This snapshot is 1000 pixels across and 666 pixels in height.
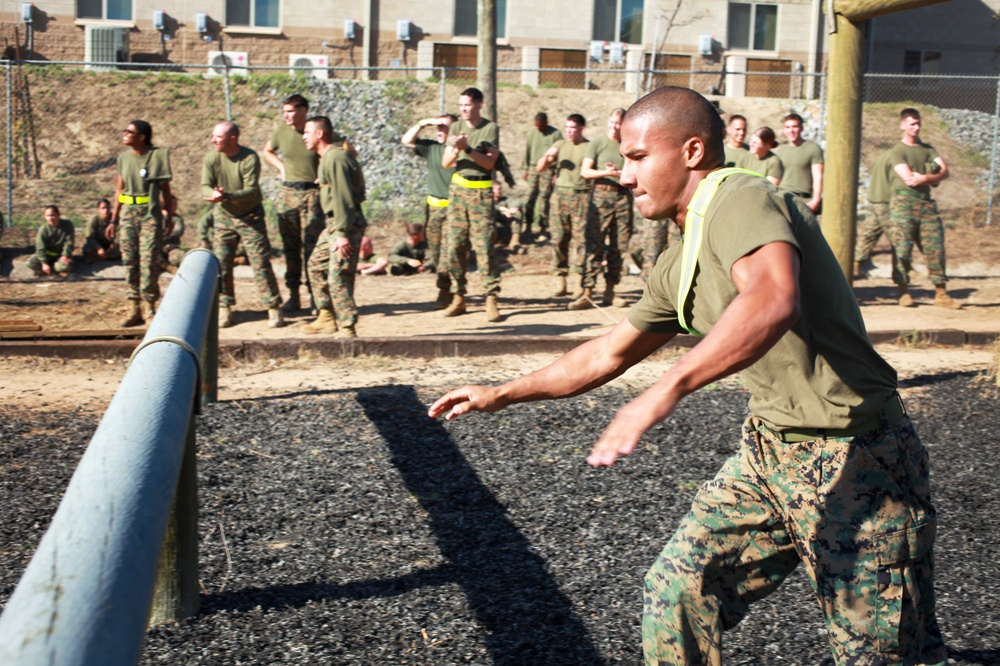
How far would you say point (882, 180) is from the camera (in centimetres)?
1336

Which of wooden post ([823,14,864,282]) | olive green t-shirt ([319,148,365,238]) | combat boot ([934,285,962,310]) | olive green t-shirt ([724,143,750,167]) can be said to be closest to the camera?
wooden post ([823,14,864,282])

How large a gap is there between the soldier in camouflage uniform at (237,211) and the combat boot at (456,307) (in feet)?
5.90

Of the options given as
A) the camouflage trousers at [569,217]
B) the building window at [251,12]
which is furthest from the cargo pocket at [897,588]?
the building window at [251,12]

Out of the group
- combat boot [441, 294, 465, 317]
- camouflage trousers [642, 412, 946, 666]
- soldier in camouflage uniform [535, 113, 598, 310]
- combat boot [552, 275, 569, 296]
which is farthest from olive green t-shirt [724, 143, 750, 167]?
camouflage trousers [642, 412, 946, 666]

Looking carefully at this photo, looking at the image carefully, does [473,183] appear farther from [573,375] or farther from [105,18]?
[105,18]

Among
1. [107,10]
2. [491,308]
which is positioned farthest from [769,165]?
[107,10]

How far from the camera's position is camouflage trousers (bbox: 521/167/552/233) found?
1794 cm

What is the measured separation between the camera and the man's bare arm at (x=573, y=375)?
330 cm

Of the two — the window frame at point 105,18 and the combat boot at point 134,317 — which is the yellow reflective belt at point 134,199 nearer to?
the combat boot at point 134,317

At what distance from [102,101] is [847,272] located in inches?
761

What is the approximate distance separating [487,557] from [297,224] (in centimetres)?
759

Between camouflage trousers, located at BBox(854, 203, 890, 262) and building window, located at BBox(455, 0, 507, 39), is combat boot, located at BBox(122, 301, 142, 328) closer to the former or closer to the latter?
camouflage trousers, located at BBox(854, 203, 890, 262)

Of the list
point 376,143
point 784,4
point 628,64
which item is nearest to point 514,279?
point 376,143

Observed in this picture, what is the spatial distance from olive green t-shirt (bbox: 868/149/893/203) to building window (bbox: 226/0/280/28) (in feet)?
70.5
